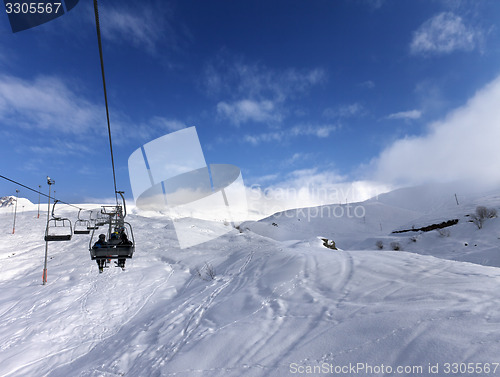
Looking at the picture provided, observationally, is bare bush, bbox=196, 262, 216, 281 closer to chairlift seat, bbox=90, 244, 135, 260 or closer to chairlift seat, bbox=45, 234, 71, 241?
chairlift seat, bbox=90, 244, 135, 260

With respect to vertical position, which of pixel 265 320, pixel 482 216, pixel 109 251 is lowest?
pixel 265 320

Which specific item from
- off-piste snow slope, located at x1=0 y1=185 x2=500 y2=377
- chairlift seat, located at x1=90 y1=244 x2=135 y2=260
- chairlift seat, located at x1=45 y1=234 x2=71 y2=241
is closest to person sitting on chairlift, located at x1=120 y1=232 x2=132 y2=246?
chairlift seat, located at x1=90 y1=244 x2=135 y2=260

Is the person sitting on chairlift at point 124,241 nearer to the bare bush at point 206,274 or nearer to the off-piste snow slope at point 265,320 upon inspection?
the off-piste snow slope at point 265,320

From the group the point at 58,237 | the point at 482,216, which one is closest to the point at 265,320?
the point at 58,237

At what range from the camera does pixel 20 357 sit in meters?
9.16

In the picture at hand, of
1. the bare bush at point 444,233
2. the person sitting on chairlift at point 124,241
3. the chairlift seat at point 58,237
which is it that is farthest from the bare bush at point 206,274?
the bare bush at point 444,233

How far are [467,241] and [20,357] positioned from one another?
167ft

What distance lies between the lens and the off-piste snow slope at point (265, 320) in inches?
172

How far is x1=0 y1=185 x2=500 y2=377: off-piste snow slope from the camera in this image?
14.3ft

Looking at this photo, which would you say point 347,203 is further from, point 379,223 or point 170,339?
point 170,339

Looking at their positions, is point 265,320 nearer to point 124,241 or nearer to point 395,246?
point 124,241

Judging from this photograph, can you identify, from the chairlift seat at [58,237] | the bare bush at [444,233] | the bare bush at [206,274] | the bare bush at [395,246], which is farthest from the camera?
the bare bush at [395,246]

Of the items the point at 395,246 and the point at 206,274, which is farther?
the point at 395,246

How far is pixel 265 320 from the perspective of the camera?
6871 millimetres
